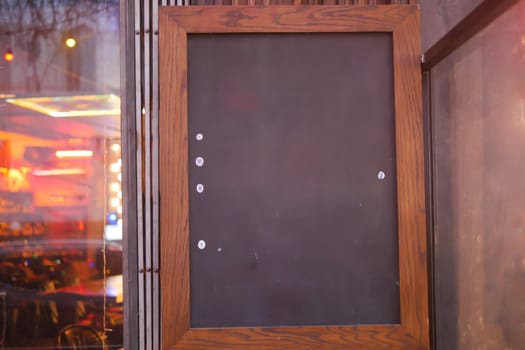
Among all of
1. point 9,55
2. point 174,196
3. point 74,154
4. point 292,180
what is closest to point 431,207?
point 292,180

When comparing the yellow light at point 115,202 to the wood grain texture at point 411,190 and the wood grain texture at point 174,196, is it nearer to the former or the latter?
the wood grain texture at point 174,196

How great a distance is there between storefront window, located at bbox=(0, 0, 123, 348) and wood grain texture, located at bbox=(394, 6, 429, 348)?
2.15 meters

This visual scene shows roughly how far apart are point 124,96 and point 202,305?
119 centimetres

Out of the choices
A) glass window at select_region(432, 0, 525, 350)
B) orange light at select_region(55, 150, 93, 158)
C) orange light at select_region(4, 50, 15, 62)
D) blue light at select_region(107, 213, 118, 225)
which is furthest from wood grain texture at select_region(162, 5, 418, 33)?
orange light at select_region(4, 50, 15, 62)

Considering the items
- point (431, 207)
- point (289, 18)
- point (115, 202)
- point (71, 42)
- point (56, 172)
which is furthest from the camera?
point (56, 172)

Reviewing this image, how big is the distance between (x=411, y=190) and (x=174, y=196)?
43.2 inches

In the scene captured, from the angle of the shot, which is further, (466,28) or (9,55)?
(9,55)

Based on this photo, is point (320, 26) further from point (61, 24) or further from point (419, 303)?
point (61, 24)

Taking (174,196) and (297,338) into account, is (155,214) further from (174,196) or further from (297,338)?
(297,338)

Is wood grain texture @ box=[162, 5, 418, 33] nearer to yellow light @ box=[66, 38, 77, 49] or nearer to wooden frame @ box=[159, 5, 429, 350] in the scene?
wooden frame @ box=[159, 5, 429, 350]

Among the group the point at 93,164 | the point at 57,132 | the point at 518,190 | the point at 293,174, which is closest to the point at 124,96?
the point at 293,174

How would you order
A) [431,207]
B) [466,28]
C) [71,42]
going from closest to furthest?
[466,28], [431,207], [71,42]

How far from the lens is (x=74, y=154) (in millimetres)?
3881

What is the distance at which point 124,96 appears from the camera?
2621 millimetres
